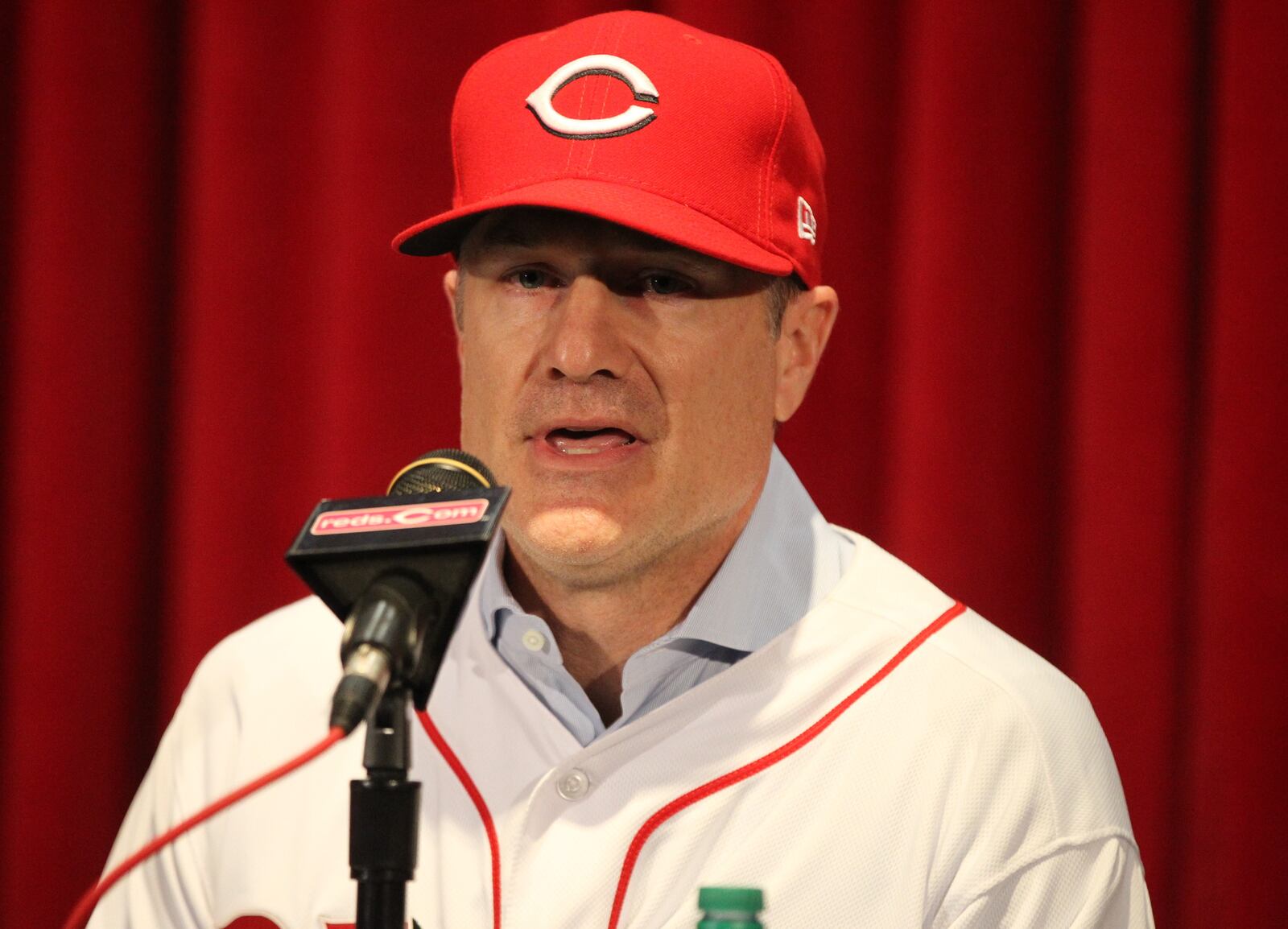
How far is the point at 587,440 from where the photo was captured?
117 centimetres

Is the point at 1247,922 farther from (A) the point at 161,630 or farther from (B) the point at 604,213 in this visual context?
(A) the point at 161,630

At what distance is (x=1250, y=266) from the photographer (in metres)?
1.44

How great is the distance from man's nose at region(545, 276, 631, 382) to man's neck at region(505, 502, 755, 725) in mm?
193

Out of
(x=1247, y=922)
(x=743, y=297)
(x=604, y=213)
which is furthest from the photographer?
(x=1247, y=922)

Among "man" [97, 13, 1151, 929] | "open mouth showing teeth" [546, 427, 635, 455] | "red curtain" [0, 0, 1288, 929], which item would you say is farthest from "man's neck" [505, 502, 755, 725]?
"red curtain" [0, 0, 1288, 929]

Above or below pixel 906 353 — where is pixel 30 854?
below

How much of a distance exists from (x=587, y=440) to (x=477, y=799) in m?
0.33

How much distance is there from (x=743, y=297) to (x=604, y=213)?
0.62 ft

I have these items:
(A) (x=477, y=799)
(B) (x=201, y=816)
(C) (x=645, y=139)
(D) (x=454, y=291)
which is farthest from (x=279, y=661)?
(B) (x=201, y=816)

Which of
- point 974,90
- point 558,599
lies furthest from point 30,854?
point 974,90

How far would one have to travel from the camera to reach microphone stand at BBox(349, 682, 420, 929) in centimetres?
68

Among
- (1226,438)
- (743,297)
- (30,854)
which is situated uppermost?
(743,297)

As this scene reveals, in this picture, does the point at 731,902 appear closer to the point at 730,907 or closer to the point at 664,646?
the point at 730,907

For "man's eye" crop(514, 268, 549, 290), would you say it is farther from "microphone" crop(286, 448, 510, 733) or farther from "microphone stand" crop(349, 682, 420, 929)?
"microphone stand" crop(349, 682, 420, 929)
